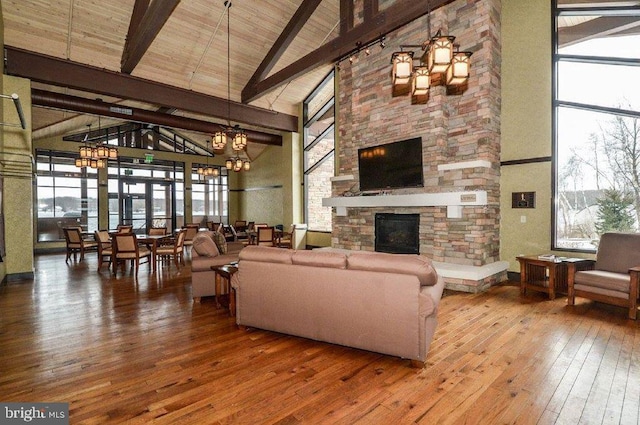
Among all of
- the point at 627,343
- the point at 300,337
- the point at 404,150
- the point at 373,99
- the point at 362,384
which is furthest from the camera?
the point at 373,99

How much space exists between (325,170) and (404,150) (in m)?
4.30

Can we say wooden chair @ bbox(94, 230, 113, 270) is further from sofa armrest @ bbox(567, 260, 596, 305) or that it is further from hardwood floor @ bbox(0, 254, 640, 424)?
sofa armrest @ bbox(567, 260, 596, 305)

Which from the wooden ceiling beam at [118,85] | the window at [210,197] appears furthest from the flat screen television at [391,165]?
the window at [210,197]

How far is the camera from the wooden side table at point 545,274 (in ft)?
14.7

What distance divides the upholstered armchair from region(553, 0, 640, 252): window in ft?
2.15

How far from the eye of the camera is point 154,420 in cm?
193

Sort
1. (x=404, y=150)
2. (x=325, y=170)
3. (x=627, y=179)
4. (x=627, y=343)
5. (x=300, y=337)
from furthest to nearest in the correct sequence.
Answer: (x=325, y=170) < (x=404, y=150) < (x=627, y=179) < (x=300, y=337) < (x=627, y=343)

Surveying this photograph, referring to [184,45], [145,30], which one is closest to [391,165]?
[145,30]

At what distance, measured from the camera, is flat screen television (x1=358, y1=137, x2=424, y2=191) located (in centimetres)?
586

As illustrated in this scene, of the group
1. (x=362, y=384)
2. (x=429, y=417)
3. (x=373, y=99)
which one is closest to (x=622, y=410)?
(x=429, y=417)

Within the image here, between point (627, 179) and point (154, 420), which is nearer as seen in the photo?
point (154, 420)

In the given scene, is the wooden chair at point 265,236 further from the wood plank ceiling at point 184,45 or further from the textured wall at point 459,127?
the wood plank ceiling at point 184,45

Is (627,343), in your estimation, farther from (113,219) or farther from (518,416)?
(113,219)

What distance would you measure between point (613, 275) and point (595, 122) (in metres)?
2.55
